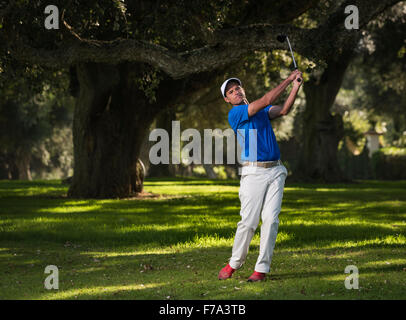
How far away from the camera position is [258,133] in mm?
6949

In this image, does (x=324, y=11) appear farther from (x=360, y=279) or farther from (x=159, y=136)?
(x=159, y=136)

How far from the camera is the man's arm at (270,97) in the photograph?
649cm

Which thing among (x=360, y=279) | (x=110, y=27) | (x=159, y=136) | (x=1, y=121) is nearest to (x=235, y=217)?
(x=110, y=27)

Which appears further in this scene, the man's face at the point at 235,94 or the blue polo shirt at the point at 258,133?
the man's face at the point at 235,94

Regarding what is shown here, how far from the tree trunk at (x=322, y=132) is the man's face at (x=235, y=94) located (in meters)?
24.5

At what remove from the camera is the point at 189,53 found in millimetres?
12641

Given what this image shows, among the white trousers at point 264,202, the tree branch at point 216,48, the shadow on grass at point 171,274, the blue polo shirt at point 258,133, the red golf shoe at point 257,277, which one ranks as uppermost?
the tree branch at point 216,48

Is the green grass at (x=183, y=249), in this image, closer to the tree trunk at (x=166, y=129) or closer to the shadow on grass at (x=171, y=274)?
the shadow on grass at (x=171, y=274)

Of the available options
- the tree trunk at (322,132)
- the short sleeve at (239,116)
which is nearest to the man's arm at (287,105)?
the short sleeve at (239,116)

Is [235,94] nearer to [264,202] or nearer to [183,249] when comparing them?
[264,202]

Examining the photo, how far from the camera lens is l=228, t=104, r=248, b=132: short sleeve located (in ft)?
22.7

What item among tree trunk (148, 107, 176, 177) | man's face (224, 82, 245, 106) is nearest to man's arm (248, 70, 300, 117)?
man's face (224, 82, 245, 106)

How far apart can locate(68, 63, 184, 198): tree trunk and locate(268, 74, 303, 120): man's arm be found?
504 inches
